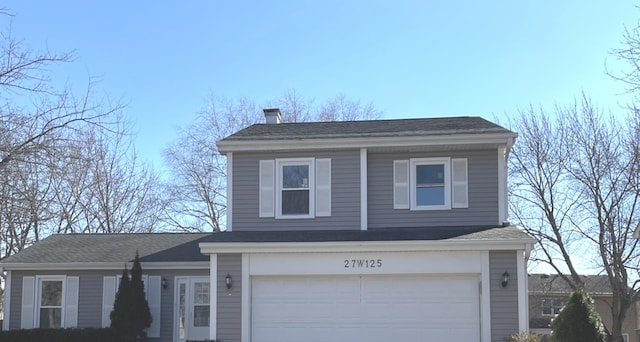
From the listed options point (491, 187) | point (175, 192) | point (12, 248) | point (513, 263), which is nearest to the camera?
point (513, 263)

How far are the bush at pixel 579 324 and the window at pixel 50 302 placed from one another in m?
13.6

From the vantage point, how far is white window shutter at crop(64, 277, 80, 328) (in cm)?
2070

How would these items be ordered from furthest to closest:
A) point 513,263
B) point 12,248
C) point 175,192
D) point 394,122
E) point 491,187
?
point 175,192 → point 12,248 → point 394,122 → point 491,187 → point 513,263

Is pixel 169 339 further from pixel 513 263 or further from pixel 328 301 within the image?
pixel 513 263

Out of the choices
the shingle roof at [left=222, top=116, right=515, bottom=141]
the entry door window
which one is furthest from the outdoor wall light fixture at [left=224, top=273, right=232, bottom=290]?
the entry door window

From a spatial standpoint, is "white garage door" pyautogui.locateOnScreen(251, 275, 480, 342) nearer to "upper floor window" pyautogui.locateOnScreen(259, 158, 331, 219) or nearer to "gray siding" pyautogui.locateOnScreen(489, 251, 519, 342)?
"gray siding" pyautogui.locateOnScreen(489, 251, 519, 342)

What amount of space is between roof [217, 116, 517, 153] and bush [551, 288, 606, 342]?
5285 millimetres

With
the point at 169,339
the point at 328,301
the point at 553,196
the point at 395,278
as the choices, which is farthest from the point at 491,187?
the point at 553,196

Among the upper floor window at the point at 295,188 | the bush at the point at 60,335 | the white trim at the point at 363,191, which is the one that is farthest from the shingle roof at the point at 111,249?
the white trim at the point at 363,191

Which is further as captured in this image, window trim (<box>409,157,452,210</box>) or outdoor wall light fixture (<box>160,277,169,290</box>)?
outdoor wall light fixture (<box>160,277,169,290</box>)

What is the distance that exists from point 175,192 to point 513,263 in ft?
70.3

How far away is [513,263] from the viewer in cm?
1606

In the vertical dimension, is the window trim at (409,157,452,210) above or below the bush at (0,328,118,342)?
above

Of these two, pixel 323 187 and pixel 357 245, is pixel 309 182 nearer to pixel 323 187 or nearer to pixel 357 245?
pixel 323 187
